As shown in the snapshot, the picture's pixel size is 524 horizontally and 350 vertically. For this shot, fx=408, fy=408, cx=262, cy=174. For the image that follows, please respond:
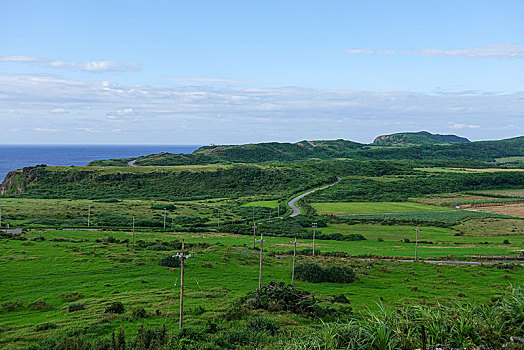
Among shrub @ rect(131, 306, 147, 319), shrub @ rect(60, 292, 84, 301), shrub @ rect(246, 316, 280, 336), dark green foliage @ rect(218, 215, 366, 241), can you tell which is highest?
shrub @ rect(246, 316, 280, 336)

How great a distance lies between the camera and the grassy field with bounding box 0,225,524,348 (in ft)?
82.0

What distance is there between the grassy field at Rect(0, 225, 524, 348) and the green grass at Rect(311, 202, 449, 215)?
143 ft

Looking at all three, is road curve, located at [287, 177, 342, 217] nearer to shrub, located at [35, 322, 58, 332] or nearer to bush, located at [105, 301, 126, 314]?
bush, located at [105, 301, 126, 314]

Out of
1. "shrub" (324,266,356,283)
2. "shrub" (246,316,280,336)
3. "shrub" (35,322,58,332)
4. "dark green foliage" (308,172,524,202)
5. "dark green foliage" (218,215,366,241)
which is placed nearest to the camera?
"shrub" (246,316,280,336)

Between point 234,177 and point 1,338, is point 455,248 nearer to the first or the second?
point 1,338

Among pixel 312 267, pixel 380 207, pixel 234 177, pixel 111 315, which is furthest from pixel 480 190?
pixel 111 315

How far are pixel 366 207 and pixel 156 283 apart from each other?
83.6 m

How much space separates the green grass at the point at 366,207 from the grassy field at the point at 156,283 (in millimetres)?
43435

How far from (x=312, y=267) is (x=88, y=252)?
2569 centimetres

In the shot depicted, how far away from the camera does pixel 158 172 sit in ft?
509

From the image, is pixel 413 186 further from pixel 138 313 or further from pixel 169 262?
pixel 138 313

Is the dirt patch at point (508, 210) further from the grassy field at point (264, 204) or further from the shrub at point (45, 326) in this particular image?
the shrub at point (45, 326)

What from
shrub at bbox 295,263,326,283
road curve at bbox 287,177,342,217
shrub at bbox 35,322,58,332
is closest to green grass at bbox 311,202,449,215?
road curve at bbox 287,177,342,217

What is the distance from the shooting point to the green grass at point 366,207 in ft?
336
